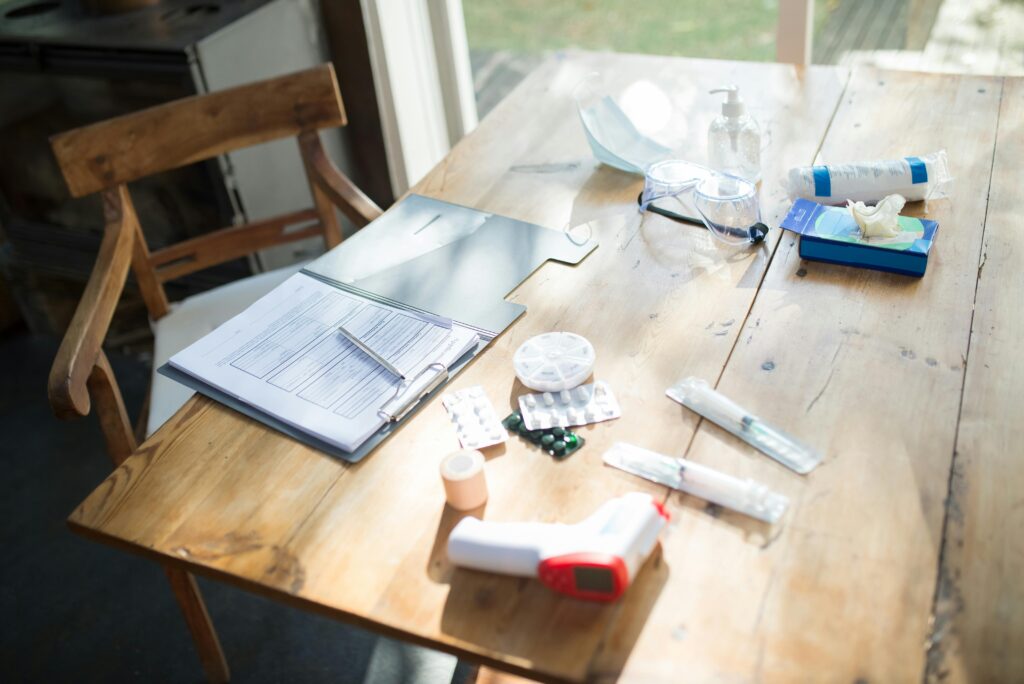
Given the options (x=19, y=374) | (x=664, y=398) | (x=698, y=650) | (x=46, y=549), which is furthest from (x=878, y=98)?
(x=19, y=374)

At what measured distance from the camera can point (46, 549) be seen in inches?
75.6

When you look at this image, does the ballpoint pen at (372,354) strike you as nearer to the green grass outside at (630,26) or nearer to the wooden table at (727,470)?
the wooden table at (727,470)

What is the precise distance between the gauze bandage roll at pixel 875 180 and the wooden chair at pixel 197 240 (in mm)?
687

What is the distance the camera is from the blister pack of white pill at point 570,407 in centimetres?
100

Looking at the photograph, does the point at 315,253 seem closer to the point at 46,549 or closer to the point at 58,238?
the point at 58,238

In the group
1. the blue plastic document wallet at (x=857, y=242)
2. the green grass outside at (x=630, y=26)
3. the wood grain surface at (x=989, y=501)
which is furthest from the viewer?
the green grass outside at (x=630, y=26)

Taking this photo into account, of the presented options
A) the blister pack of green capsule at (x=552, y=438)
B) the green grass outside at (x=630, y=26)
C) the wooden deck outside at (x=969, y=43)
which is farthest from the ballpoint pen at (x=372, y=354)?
the green grass outside at (x=630, y=26)

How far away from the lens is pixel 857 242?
1.16 metres

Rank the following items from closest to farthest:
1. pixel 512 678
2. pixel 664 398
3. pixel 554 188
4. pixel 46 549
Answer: pixel 664 398, pixel 512 678, pixel 554 188, pixel 46 549

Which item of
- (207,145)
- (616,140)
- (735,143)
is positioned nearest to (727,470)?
(735,143)

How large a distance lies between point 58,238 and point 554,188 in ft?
5.05

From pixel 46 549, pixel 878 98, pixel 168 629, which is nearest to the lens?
pixel 878 98

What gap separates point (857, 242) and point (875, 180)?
0.52ft

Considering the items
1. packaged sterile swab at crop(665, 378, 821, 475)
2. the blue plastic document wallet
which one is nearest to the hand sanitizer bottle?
the blue plastic document wallet
